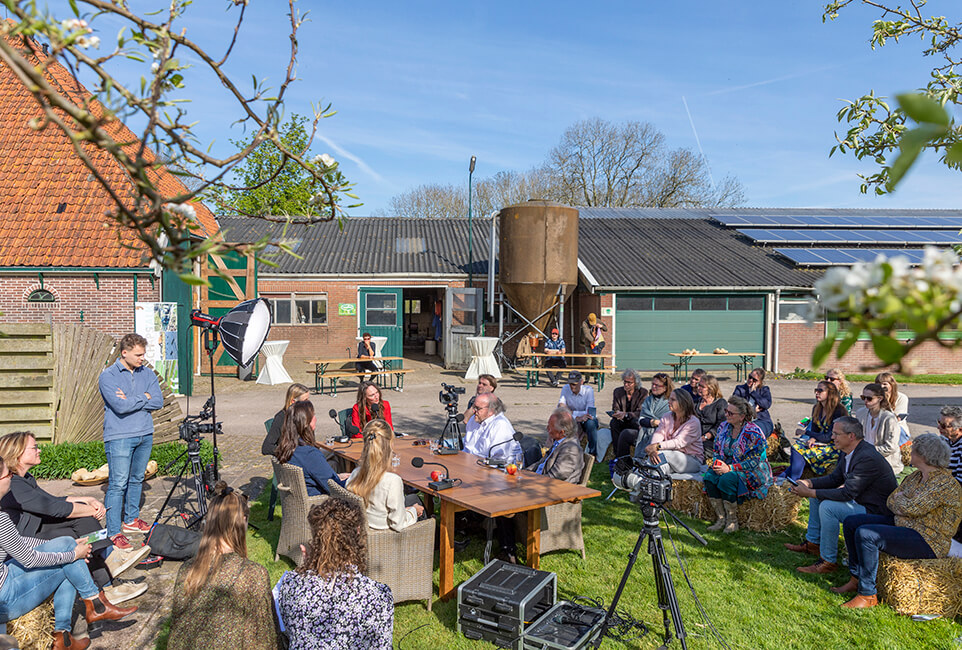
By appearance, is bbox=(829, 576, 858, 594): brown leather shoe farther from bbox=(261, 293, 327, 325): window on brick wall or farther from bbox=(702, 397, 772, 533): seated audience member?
bbox=(261, 293, 327, 325): window on brick wall

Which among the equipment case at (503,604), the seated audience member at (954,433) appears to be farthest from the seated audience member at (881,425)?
the equipment case at (503,604)

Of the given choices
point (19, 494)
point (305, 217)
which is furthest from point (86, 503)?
point (305, 217)

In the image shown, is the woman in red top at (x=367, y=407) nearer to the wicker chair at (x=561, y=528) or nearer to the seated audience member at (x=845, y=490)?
the wicker chair at (x=561, y=528)

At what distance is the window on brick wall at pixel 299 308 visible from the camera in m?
21.7

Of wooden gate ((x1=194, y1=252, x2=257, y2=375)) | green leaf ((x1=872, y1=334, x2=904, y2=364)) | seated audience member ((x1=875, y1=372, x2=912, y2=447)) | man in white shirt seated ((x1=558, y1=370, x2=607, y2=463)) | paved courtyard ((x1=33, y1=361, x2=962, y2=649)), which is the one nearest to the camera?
green leaf ((x1=872, y1=334, x2=904, y2=364))

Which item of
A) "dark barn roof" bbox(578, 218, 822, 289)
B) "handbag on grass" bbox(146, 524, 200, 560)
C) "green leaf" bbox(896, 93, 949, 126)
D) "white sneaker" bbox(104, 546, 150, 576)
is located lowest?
"handbag on grass" bbox(146, 524, 200, 560)

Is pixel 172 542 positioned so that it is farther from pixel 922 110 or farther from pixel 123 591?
pixel 922 110

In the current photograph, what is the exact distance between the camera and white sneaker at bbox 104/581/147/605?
493cm

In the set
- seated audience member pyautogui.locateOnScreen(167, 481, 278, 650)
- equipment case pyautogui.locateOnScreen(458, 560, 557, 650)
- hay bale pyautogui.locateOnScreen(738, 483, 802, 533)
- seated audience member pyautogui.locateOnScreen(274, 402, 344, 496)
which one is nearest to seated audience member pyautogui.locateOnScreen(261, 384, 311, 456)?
seated audience member pyautogui.locateOnScreen(274, 402, 344, 496)

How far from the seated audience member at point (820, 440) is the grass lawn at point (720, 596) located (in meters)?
0.71

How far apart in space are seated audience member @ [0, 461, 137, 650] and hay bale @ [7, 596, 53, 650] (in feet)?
0.12

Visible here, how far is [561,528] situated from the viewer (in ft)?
19.4

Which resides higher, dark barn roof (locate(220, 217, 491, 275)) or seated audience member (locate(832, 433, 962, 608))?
dark barn roof (locate(220, 217, 491, 275))

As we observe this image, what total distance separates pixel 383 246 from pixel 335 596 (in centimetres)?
2164
